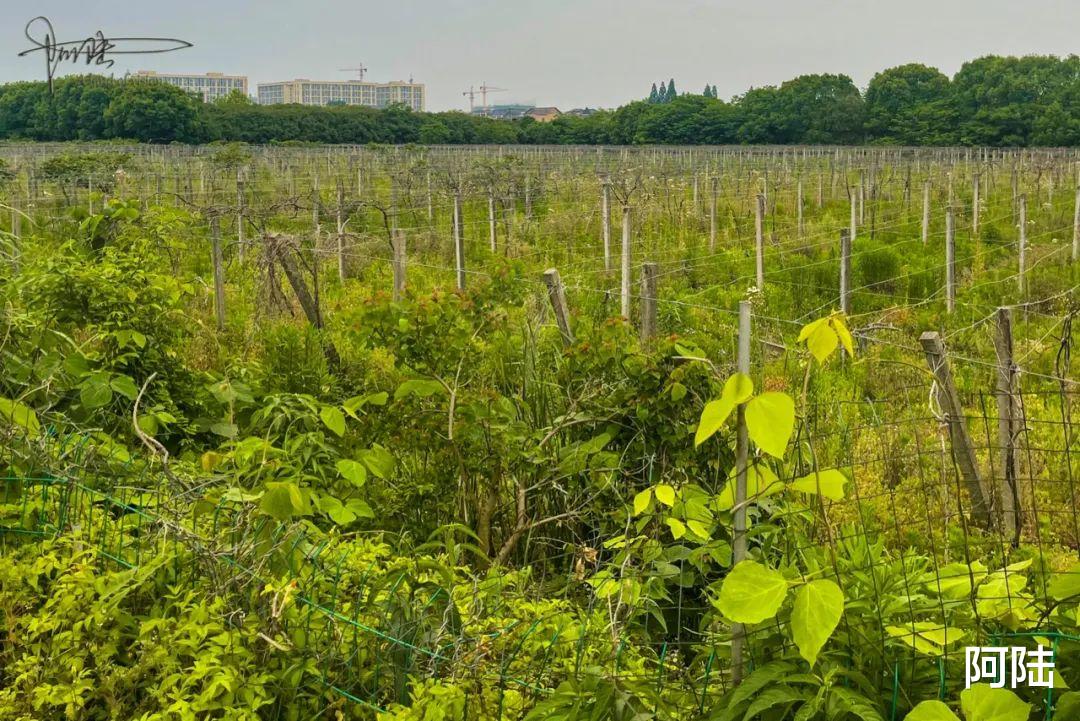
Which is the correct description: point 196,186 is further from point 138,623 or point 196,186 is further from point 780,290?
point 138,623

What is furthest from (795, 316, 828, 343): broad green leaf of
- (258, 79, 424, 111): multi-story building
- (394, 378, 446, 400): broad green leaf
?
(258, 79, 424, 111): multi-story building

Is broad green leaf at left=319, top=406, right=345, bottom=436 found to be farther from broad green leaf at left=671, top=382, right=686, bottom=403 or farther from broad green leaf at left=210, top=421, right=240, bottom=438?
broad green leaf at left=671, top=382, right=686, bottom=403

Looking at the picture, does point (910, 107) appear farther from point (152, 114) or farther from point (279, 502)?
point (279, 502)

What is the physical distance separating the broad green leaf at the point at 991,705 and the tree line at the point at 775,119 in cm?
4851

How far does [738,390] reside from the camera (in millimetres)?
1847

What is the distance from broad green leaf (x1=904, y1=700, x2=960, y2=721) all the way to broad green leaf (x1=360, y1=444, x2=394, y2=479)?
6.21 feet

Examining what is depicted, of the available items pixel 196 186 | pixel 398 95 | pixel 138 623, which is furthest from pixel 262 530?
pixel 398 95

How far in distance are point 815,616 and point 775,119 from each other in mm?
65065

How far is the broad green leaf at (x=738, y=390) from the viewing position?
1.83 meters

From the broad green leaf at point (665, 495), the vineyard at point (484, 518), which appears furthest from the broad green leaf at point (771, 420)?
the broad green leaf at point (665, 495)

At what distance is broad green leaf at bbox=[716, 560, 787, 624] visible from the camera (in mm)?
1819

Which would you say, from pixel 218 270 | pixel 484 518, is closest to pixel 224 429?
pixel 484 518

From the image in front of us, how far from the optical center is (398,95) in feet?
452

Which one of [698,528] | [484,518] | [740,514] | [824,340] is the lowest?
[484,518]
